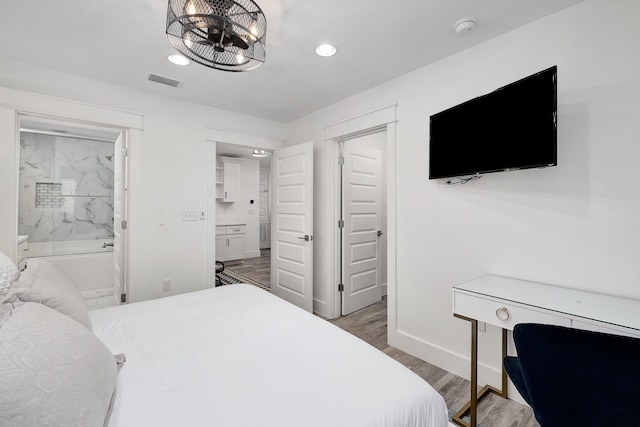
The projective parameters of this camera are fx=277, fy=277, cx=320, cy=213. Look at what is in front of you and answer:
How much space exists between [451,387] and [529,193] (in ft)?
4.89

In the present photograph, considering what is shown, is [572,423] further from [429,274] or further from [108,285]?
[108,285]

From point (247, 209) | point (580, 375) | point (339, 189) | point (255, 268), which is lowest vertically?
point (255, 268)

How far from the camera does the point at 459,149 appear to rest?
6.70 feet

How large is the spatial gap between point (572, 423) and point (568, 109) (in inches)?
65.1

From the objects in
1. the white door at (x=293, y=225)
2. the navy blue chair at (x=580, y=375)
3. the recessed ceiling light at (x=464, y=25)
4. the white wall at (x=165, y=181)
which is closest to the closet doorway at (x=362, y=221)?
the white door at (x=293, y=225)

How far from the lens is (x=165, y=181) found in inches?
119

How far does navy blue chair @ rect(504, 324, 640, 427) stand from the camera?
86cm

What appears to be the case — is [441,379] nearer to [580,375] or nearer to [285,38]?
[580,375]

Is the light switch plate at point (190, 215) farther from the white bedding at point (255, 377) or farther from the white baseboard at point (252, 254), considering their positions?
the white baseboard at point (252, 254)

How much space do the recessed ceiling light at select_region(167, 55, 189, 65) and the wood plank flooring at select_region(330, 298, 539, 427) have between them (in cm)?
298

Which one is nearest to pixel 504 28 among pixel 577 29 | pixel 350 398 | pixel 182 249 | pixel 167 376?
pixel 577 29

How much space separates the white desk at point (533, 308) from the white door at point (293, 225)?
193 centimetres

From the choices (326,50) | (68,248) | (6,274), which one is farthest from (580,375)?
(68,248)

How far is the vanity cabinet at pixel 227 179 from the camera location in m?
6.39
